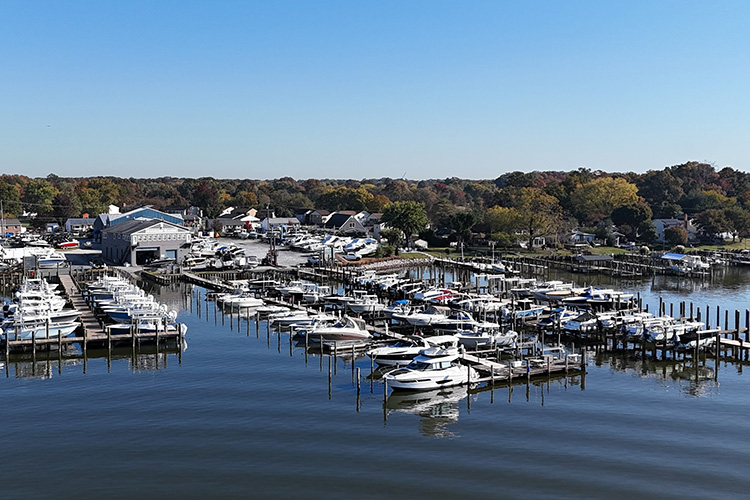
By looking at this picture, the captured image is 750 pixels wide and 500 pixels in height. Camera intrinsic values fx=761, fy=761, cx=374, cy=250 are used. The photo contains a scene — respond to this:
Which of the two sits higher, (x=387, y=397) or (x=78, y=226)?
(x=78, y=226)

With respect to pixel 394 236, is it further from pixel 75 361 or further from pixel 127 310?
pixel 75 361

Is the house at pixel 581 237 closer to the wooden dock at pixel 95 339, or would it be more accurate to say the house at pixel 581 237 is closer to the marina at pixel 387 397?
the marina at pixel 387 397

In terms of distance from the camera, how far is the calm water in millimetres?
21594

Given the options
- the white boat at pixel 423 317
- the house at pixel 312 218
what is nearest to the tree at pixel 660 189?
the house at pixel 312 218

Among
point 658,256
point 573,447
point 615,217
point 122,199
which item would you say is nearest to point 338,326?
point 573,447

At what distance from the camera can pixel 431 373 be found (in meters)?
30.3

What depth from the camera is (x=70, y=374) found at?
33469 millimetres

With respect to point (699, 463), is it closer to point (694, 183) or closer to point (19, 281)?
point (19, 281)

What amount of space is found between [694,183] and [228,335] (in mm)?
124083

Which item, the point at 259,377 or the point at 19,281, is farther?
the point at 19,281

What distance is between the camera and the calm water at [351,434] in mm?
21594

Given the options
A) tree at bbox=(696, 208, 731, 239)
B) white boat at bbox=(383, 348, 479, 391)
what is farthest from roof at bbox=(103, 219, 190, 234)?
tree at bbox=(696, 208, 731, 239)

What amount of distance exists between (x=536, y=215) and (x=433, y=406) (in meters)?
68.1

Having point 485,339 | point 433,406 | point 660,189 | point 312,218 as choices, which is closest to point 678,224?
point 660,189
